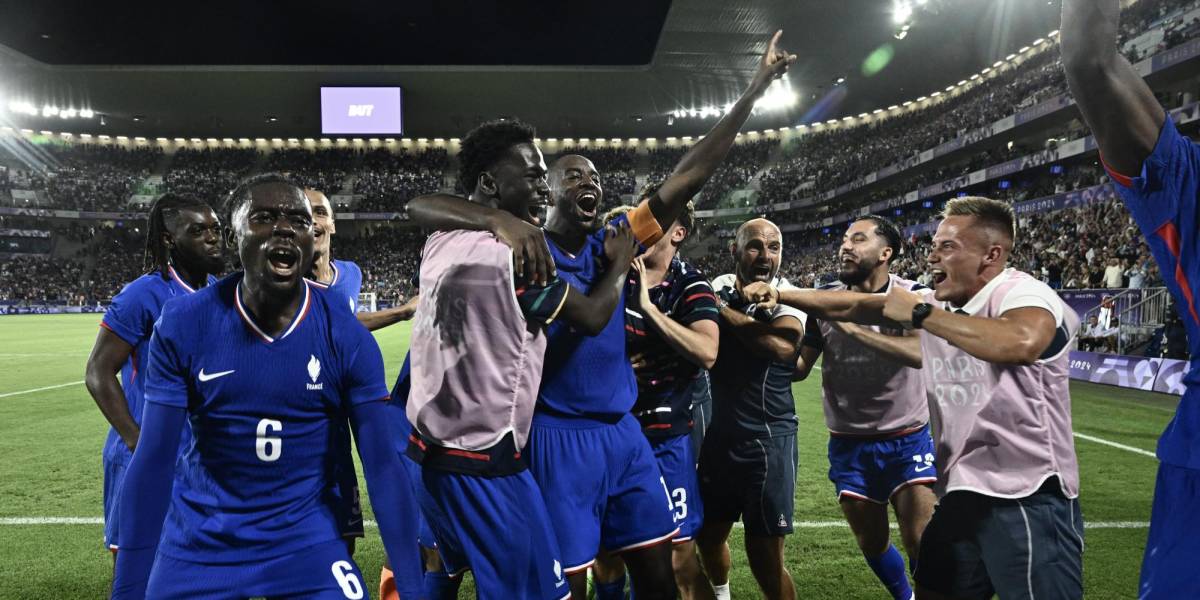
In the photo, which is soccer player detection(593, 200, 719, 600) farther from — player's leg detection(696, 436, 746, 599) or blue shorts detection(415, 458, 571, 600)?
blue shorts detection(415, 458, 571, 600)

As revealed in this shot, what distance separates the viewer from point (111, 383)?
10.3ft

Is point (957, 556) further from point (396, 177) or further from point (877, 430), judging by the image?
point (396, 177)

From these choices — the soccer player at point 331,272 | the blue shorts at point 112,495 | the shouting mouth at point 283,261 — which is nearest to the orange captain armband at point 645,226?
the shouting mouth at point 283,261

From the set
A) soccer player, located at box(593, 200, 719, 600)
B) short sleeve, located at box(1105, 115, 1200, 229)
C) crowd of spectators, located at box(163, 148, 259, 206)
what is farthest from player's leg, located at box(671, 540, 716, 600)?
crowd of spectators, located at box(163, 148, 259, 206)

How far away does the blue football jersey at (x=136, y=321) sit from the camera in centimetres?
322

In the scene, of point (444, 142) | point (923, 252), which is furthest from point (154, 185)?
point (923, 252)

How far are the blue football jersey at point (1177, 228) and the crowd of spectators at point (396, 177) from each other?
179ft

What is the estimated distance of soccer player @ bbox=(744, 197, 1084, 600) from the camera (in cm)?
270

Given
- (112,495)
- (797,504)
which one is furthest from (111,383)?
(797,504)

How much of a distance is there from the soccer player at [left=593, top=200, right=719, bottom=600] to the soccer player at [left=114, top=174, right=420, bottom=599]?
142 centimetres

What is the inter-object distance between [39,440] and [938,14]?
36.2 m

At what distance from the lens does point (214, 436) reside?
7.44ft

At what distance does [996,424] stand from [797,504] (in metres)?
3.90

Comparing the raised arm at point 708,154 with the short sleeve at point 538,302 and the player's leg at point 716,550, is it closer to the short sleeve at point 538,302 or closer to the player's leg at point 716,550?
the short sleeve at point 538,302
